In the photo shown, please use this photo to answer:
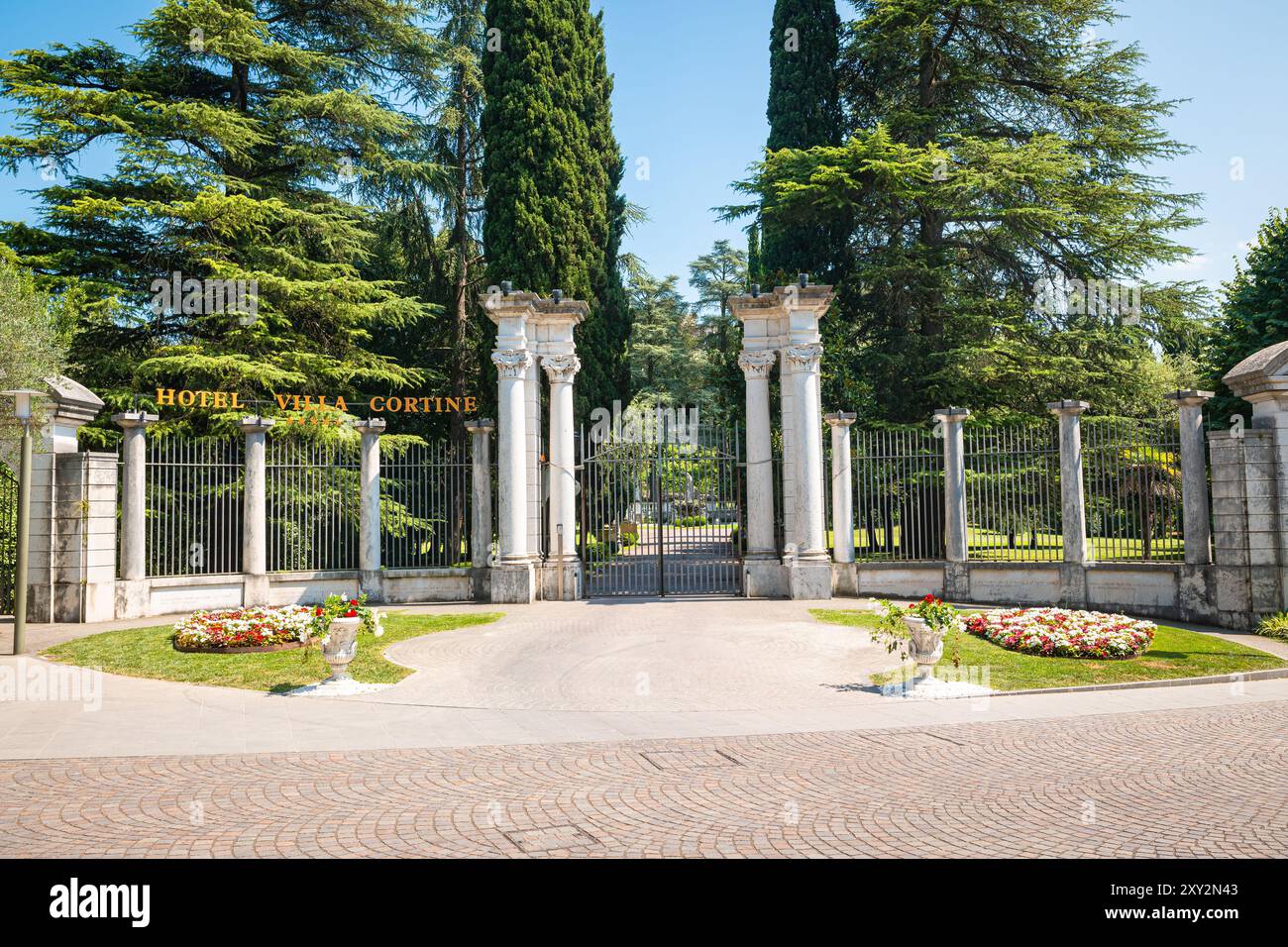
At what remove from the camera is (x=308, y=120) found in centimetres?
2364

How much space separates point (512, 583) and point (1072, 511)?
11375 millimetres

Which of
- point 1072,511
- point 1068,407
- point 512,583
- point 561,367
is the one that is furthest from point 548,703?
point 1068,407

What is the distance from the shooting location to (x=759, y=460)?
1827 centimetres

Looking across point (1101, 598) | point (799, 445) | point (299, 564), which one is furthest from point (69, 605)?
point (1101, 598)

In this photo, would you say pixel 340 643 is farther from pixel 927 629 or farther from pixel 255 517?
pixel 255 517

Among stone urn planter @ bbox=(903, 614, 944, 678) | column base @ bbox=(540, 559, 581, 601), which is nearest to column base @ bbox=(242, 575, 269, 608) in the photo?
column base @ bbox=(540, 559, 581, 601)

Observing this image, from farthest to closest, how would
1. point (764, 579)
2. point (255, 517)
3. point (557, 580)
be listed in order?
point (557, 580)
point (764, 579)
point (255, 517)

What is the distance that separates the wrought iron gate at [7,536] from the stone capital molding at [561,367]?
10.6m

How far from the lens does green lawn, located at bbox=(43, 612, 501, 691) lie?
10.8 meters

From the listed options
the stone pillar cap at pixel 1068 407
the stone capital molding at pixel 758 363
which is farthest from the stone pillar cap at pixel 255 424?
the stone pillar cap at pixel 1068 407

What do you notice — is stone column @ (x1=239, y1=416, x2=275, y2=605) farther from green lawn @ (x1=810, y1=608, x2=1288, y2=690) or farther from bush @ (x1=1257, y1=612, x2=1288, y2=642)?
bush @ (x1=1257, y1=612, x2=1288, y2=642)

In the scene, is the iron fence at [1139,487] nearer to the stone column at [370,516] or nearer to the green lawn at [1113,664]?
the green lawn at [1113,664]

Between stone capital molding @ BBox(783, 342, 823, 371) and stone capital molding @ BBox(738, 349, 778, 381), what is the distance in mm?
544

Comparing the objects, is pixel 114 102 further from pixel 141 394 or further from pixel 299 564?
pixel 299 564
